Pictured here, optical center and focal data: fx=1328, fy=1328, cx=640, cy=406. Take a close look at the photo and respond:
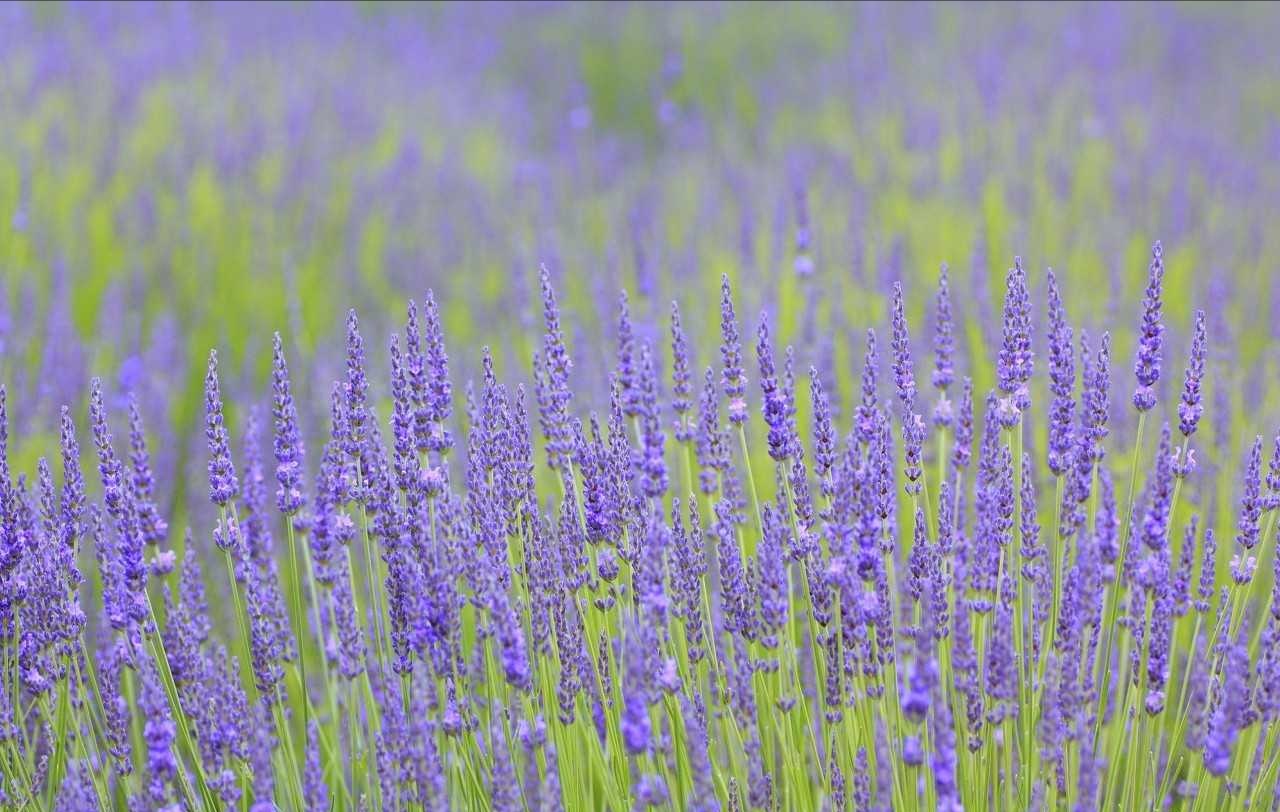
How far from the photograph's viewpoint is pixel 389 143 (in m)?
6.73

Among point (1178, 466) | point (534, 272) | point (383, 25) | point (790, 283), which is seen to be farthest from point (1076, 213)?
point (383, 25)

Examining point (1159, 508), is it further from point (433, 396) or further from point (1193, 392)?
point (433, 396)

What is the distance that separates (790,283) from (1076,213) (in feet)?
5.60

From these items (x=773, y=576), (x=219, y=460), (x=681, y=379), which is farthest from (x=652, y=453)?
(x=219, y=460)

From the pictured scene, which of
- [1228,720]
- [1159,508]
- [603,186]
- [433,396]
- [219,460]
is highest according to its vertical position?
[603,186]

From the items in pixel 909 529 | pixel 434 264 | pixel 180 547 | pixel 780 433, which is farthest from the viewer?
pixel 434 264

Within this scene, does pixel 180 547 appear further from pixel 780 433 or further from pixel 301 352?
pixel 780 433

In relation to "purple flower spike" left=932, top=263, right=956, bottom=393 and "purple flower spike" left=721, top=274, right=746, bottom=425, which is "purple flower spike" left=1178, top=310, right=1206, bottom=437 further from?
"purple flower spike" left=721, top=274, right=746, bottom=425

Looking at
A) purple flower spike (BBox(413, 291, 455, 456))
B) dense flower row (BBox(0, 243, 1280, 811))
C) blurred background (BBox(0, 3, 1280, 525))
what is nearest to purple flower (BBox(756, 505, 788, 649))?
dense flower row (BBox(0, 243, 1280, 811))

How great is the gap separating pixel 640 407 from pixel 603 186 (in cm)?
507

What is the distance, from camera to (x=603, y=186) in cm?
706

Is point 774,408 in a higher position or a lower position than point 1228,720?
higher

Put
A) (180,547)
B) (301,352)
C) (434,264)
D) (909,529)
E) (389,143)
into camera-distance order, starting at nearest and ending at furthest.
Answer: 1. (909,529)
2. (180,547)
3. (301,352)
4. (434,264)
5. (389,143)

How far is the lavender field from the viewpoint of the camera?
71.1 inches
